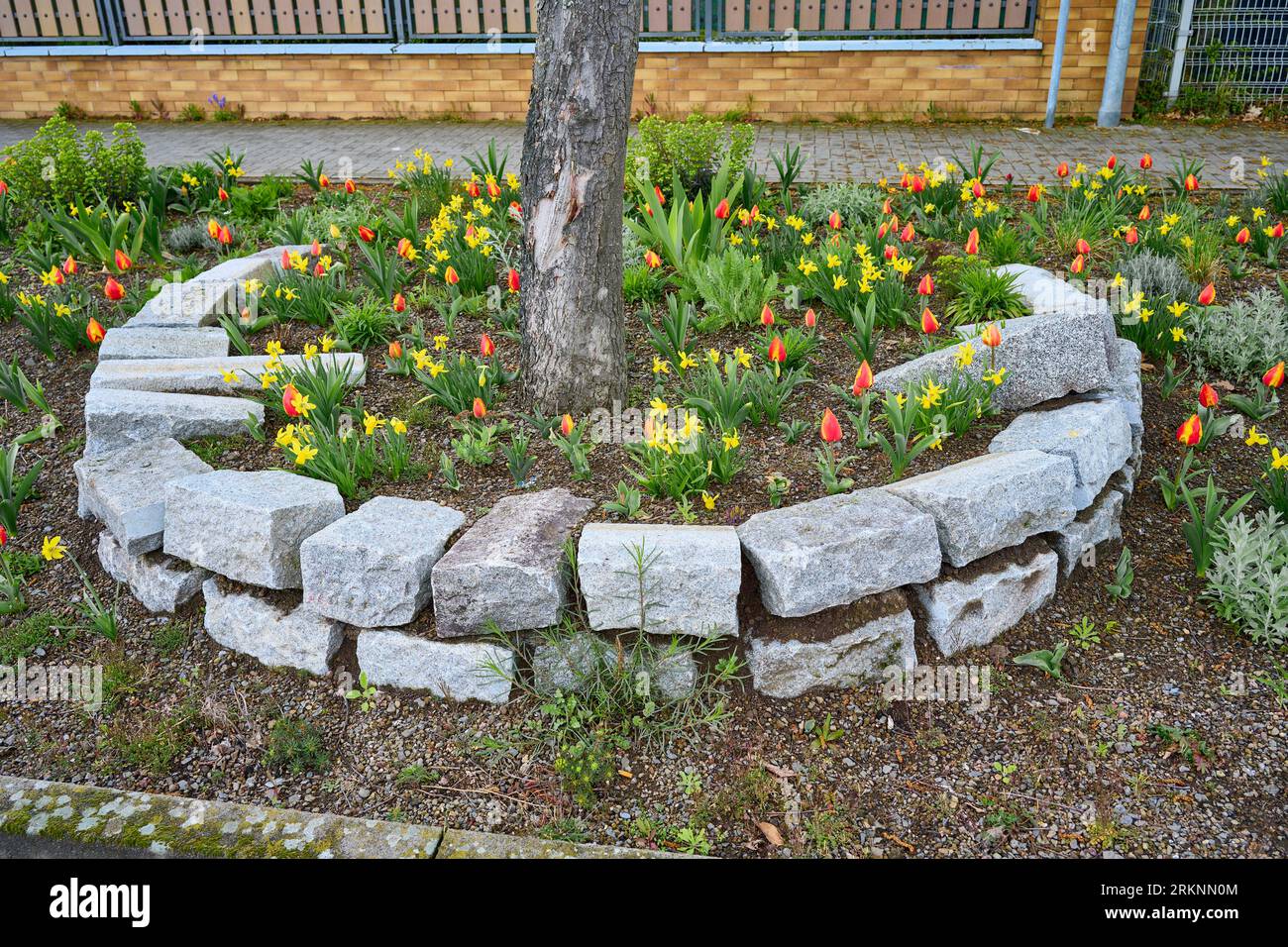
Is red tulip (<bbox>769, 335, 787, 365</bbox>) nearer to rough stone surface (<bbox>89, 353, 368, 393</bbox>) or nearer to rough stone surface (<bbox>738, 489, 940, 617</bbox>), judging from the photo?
rough stone surface (<bbox>738, 489, 940, 617</bbox>)

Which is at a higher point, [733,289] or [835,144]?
[835,144]

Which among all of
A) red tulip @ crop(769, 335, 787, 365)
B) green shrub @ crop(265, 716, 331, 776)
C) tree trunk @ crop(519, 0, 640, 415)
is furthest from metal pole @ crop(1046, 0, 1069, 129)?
green shrub @ crop(265, 716, 331, 776)

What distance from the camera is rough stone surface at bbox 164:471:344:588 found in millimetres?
3238

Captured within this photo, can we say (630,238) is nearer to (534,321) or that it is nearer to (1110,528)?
(534,321)

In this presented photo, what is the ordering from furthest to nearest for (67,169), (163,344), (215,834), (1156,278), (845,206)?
(67,169) → (845,206) → (1156,278) → (163,344) → (215,834)

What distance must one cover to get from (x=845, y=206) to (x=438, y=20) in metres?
5.32

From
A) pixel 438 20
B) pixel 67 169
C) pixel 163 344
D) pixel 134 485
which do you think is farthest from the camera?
pixel 438 20

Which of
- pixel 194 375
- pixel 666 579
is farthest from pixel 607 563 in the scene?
pixel 194 375

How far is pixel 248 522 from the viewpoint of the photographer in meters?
3.24

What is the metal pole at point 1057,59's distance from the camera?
25.8 feet

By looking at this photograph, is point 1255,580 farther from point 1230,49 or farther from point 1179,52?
point 1230,49

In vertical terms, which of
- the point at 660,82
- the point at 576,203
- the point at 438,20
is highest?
the point at 438,20

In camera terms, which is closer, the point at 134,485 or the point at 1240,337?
the point at 134,485
